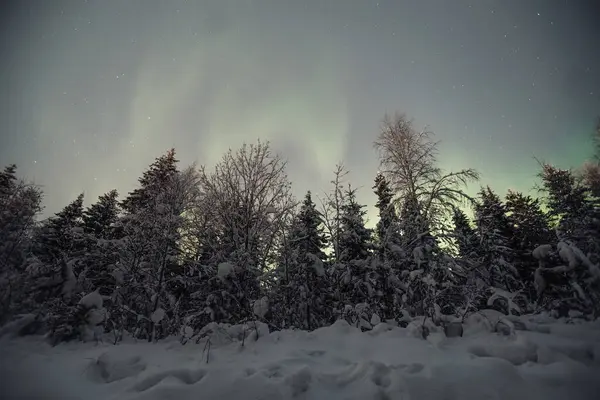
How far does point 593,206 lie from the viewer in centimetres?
282

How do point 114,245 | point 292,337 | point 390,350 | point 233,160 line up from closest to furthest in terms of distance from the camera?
point 390,350, point 292,337, point 114,245, point 233,160

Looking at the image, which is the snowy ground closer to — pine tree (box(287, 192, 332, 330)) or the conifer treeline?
the conifer treeline

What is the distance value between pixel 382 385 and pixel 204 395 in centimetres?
167

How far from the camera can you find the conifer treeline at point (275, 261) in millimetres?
3223

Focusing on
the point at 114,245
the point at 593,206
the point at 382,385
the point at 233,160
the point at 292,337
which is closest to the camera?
the point at 382,385

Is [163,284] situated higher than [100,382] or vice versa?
[163,284]

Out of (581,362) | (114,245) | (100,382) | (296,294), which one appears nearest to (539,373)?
(581,362)

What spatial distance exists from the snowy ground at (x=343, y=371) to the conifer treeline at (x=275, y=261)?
0.57 meters

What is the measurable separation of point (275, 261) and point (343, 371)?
7.33 meters

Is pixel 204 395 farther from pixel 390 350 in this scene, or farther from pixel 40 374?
pixel 390 350

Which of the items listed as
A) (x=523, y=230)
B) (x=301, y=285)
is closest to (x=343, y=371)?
(x=301, y=285)

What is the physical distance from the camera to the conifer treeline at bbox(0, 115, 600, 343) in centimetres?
322

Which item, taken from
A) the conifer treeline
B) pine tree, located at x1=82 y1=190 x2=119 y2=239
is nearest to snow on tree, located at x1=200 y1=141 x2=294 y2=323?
the conifer treeline

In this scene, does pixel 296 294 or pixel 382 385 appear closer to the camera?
pixel 382 385
